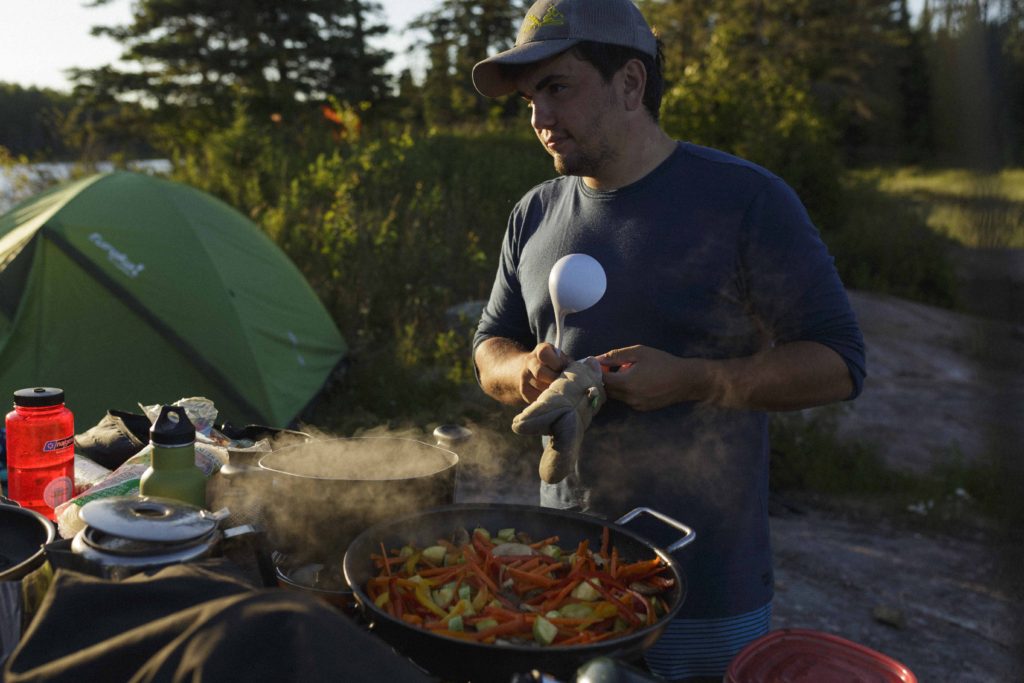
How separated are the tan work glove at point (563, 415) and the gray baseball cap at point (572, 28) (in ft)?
2.75

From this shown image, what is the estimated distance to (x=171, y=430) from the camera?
5.18 feet

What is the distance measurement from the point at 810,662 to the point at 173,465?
1192mm

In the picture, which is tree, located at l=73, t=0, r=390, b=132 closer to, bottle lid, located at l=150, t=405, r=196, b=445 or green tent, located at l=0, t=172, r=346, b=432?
green tent, located at l=0, t=172, r=346, b=432

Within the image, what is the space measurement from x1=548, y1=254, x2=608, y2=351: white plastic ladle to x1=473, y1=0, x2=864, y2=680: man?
126 millimetres

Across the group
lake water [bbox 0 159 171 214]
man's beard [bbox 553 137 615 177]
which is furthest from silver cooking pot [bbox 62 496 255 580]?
lake water [bbox 0 159 171 214]

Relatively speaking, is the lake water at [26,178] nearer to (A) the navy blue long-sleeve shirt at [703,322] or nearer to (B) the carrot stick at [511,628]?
(A) the navy blue long-sleeve shirt at [703,322]

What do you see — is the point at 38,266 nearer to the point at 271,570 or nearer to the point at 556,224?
the point at 556,224

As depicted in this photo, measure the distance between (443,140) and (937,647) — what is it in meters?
15.4

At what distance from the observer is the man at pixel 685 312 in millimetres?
1954

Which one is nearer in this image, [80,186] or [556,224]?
[556,224]

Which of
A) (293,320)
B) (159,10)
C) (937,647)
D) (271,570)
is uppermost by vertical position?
(159,10)

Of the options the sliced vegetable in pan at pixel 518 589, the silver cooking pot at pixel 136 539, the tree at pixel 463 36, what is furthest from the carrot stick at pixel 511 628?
the tree at pixel 463 36

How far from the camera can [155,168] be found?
554 inches

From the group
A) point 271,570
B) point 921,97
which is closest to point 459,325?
point 271,570
